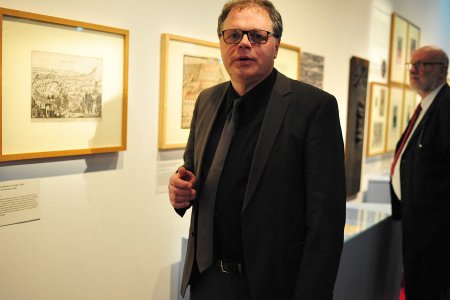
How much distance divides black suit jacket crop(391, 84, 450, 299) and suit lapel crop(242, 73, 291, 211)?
1.79 meters

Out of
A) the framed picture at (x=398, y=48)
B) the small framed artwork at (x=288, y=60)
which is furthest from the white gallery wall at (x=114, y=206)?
the framed picture at (x=398, y=48)

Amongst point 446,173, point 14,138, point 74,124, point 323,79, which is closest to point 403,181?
point 446,173

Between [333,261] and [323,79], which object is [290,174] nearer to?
[333,261]

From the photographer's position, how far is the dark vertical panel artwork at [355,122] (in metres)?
4.40

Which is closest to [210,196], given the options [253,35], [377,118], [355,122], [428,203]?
[253,35]

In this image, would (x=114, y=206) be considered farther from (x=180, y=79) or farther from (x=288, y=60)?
(x=288, y=60)

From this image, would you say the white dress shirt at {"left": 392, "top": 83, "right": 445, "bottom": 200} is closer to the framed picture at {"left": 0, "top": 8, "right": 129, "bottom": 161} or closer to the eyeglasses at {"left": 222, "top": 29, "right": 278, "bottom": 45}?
the eyeglasses at {"left": 222, "top": 29, "right": 278, "bottom": 45}

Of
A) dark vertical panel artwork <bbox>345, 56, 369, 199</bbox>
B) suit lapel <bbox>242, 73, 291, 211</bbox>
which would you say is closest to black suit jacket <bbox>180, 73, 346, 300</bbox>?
suit lapel <bbox>242, 73, 291, 211</bbox>

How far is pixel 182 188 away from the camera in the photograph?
1652 mm

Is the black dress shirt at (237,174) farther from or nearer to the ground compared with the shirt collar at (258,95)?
nearer to the ground

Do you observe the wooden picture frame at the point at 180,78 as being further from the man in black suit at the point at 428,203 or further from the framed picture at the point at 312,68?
the man in black suit at the point at 428,203

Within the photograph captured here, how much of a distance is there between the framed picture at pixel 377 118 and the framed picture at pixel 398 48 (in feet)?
1.05

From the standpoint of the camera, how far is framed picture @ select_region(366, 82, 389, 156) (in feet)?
15.9

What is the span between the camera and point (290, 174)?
5.02 feet
